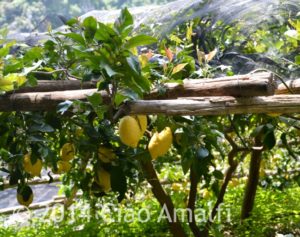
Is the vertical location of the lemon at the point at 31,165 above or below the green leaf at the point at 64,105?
below

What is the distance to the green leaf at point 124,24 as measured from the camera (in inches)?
37.3

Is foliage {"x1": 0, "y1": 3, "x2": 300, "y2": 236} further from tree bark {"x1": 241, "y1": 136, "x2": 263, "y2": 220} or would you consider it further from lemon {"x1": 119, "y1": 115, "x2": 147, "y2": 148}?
tree bark {"x1": 241, "y1": 136, "x2": 263, "y2": 220}

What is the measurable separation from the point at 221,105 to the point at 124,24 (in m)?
0.25

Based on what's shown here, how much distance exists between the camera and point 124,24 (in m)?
0.95

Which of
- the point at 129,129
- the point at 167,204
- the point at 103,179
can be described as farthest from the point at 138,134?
the point at 167,204

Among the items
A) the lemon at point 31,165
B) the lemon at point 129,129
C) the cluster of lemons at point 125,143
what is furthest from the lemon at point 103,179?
the lemon at point 129,129

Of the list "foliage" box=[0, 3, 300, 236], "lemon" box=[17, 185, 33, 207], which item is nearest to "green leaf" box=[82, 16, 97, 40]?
"foliage" box=[0, 3, 300, 236]

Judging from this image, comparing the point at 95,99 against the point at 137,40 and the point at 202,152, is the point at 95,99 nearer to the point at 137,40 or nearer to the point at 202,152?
the point at 137,40

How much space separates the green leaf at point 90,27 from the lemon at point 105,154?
50 cm

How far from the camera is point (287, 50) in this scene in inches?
68.3

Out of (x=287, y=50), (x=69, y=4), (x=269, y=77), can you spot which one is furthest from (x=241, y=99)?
(x=69, y=4)

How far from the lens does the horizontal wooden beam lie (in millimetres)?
950

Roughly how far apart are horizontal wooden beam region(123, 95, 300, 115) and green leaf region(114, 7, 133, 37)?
0.15 metres

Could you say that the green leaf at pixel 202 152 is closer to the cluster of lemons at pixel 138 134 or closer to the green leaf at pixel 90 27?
the cluster of lemons at pixel 138 134
